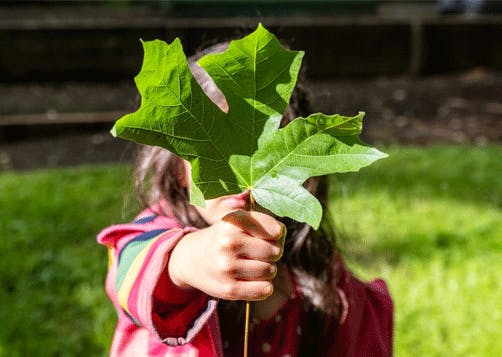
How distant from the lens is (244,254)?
2.56 ft

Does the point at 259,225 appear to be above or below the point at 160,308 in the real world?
above

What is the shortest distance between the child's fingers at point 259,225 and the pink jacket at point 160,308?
0.26 meters

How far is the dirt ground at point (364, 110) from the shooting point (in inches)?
178

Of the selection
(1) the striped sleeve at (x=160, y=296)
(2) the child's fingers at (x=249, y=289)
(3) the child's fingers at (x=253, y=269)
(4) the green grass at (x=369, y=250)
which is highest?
(3) the child's fingers at (x=253, y=269)

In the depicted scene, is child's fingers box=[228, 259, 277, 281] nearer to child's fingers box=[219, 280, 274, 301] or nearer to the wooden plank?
child's fingers box=[219, 280, 274, 301]

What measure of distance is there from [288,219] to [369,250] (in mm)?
1382

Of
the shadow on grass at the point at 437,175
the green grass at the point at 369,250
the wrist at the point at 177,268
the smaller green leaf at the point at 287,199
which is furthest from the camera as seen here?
the shadow on grass at the point at 437,175

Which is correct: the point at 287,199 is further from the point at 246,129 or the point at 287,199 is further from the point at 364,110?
the point at 364,110

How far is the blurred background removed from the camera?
243cm

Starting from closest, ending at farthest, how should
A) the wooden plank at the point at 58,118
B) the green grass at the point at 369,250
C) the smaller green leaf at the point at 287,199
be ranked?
the smaller green leaf at the point at 287,199, the green grass at the point at 369,250, the wooden plank at the point at 58,118

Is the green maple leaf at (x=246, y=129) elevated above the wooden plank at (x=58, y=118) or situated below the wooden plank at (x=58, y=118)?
above

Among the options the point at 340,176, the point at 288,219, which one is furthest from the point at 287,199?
the point at 340,176

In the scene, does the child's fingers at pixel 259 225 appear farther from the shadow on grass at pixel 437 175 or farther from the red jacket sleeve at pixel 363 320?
the shadow on grass at pixel 437 175

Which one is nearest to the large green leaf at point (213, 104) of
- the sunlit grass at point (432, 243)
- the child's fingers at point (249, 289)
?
the child's fingers at point (249, 289)
